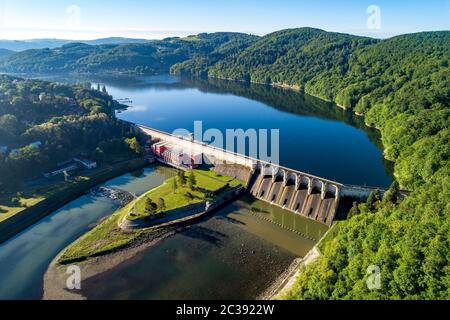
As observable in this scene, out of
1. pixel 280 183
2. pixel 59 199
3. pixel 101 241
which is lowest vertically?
pixel 101 241

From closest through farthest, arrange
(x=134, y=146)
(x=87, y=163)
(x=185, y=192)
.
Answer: (x=185, y=192) → (x=87, y=163) → (x=134, y=146)

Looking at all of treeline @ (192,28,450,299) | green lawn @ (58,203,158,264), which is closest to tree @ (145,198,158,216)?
green lawn @ (58,203,158,264)

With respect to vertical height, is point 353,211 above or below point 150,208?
above

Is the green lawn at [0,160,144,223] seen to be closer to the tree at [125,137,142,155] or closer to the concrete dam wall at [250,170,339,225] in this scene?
the tree at [125,137,142,155]

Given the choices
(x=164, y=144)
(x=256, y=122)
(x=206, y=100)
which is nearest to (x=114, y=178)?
(x=164, y=144)

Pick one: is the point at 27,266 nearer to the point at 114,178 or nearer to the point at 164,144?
the point at 114,178

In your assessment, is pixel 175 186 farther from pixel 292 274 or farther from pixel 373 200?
pixel 373 200

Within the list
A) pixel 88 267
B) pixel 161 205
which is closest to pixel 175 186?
pixel 161 205
